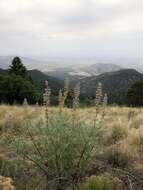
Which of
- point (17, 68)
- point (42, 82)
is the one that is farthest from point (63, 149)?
point (42, 82)

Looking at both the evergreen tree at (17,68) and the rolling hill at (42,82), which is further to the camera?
the rolling hill at (42,82)

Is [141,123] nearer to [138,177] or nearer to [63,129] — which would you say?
[138,177]

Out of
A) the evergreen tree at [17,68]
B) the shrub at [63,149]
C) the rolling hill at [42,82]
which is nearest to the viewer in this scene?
the shrub at [63,149]

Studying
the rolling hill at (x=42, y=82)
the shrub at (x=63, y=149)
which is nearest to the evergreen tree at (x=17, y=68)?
the rolling hill at (x=42, y=82)

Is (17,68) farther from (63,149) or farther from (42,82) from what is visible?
(63,149)

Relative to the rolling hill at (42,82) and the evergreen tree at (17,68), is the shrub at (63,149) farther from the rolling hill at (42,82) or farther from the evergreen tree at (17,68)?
the evergreen tree at (17,68)

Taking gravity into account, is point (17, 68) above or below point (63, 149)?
below

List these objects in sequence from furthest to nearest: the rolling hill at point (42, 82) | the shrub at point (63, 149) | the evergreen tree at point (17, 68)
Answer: the rolling hill at point (42, 82)
the evergreen tree at point (17, 68)
the shrub at point (63, 149)

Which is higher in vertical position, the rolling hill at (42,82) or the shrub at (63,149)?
the shrub at (63,149)

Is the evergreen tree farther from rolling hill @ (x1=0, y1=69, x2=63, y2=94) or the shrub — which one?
the shrub

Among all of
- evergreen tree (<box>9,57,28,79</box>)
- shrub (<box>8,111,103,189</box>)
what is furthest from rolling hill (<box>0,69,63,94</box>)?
shrub (<box>8,111,103,189</box>)

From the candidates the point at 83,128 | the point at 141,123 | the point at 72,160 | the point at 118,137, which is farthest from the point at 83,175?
the point at 141,123

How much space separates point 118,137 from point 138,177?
9.12ft

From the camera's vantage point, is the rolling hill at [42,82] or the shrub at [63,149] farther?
the rolling hill at [42,82]
